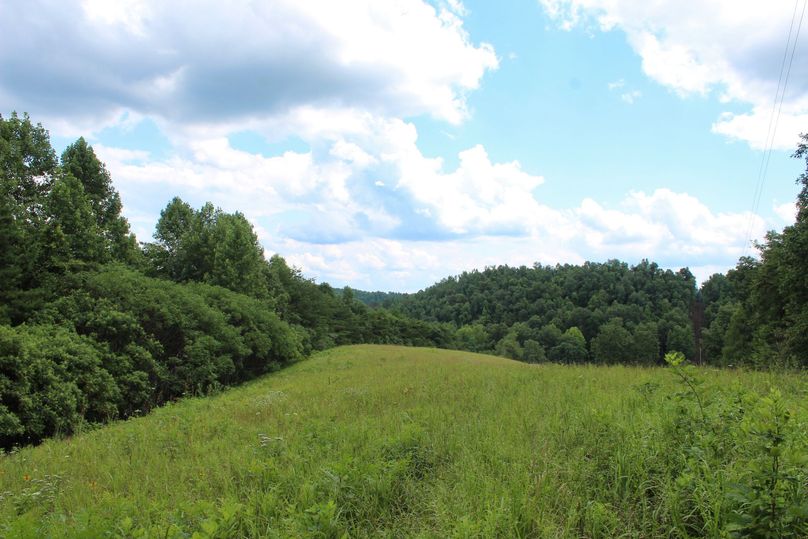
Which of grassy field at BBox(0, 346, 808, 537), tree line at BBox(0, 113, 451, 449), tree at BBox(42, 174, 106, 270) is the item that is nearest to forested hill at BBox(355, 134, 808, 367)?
grassy field at BBox(0, 346, 808, 537)

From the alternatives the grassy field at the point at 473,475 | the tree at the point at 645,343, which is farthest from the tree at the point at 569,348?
the grassy field at the point at 473,475

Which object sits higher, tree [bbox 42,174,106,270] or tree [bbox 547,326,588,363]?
tree [bbox 42,174,106,270]

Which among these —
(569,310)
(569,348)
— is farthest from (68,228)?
(569,310)

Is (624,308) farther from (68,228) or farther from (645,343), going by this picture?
(68,228)

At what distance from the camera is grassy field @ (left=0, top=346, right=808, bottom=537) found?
3.38 meters

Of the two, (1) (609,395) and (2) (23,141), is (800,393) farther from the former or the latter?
(2) (23,141)

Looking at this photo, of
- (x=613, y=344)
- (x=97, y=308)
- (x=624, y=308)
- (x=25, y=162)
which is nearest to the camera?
(x=97, y=308)

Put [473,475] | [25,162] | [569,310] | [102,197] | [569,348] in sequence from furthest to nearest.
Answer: [569,310] → [569,348] → [102,197] → [25,162] → [473,475]

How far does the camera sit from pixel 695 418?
180 inches

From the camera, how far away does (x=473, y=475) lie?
4234 mm

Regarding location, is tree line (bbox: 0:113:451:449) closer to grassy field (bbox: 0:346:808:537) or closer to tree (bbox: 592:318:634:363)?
grassy field (bbox: 0:346:808:537)

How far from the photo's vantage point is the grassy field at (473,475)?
338cm

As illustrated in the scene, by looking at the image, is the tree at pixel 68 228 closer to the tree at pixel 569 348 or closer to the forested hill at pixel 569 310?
the forested hill at pixel 569 310

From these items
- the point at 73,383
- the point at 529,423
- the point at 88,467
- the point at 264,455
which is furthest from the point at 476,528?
the point at 73,383
